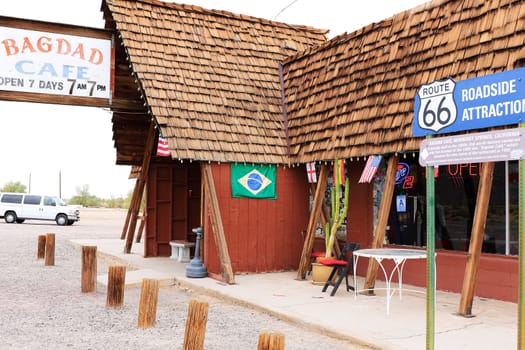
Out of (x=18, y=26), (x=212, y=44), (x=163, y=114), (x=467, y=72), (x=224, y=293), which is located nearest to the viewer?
(x=467, y=72)

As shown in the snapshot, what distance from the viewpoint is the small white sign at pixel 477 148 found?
3828mm

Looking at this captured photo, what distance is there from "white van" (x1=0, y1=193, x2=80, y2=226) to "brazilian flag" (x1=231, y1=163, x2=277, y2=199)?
75.4 ft

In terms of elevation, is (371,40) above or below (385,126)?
above

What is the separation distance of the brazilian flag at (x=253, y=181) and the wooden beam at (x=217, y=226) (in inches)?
24.8

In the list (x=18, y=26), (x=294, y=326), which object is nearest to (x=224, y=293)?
(x=294, y=326)

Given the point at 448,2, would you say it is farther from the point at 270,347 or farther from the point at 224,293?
the point at 270,347

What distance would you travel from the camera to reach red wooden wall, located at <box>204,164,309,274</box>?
35.6 feet

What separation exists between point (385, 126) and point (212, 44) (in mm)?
5162

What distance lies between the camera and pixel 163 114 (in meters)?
10.4

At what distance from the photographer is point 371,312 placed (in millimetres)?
7516

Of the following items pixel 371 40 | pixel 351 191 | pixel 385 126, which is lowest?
pixel 351 191

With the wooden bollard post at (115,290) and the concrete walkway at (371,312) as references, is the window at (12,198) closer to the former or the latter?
the concrete walkway at (371,312)

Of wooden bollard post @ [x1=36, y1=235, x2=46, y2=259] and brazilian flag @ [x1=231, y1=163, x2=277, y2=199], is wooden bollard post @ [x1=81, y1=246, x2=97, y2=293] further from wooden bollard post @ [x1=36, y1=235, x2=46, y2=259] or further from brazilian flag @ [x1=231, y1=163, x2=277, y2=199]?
wooden bollard post @ [x1=36, y1=235, x2=46, y2=259]

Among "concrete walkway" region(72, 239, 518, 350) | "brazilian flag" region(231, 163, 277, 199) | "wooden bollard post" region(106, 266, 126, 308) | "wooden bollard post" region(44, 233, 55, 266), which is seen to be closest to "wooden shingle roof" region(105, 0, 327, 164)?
"brazilian flag" region(231, 163, 277, 199)
